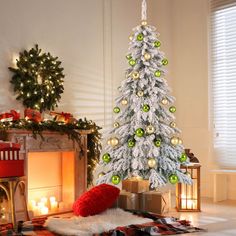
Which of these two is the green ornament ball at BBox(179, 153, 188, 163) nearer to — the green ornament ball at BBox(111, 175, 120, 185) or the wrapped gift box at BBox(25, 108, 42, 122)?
the green ornament ball at BBox(111, 175, 120, 185)

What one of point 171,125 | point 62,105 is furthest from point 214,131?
point 62,105

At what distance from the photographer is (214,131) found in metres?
6.32

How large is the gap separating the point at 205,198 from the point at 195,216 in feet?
5.05

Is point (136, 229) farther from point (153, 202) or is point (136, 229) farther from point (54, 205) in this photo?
point (54, 205)

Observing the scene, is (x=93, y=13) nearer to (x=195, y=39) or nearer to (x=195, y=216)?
(x=195, y=39)

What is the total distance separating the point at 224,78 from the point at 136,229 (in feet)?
10.5

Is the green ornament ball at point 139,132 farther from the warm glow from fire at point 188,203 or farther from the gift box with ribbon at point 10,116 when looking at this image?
the gift box with ribbon at point 10,116

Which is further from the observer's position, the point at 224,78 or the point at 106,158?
the point at 224,78

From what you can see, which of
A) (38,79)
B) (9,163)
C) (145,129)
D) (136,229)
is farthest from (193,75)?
(9,163)

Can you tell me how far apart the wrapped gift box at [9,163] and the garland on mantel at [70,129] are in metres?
0.60

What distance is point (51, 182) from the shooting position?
548 centimetres

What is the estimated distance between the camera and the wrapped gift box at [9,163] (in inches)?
151

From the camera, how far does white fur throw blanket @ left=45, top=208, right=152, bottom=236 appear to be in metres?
3.77

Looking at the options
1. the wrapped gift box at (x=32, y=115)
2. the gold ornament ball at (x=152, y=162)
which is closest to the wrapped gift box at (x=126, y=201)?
the gold ornament ball at (x=152, y=162)
